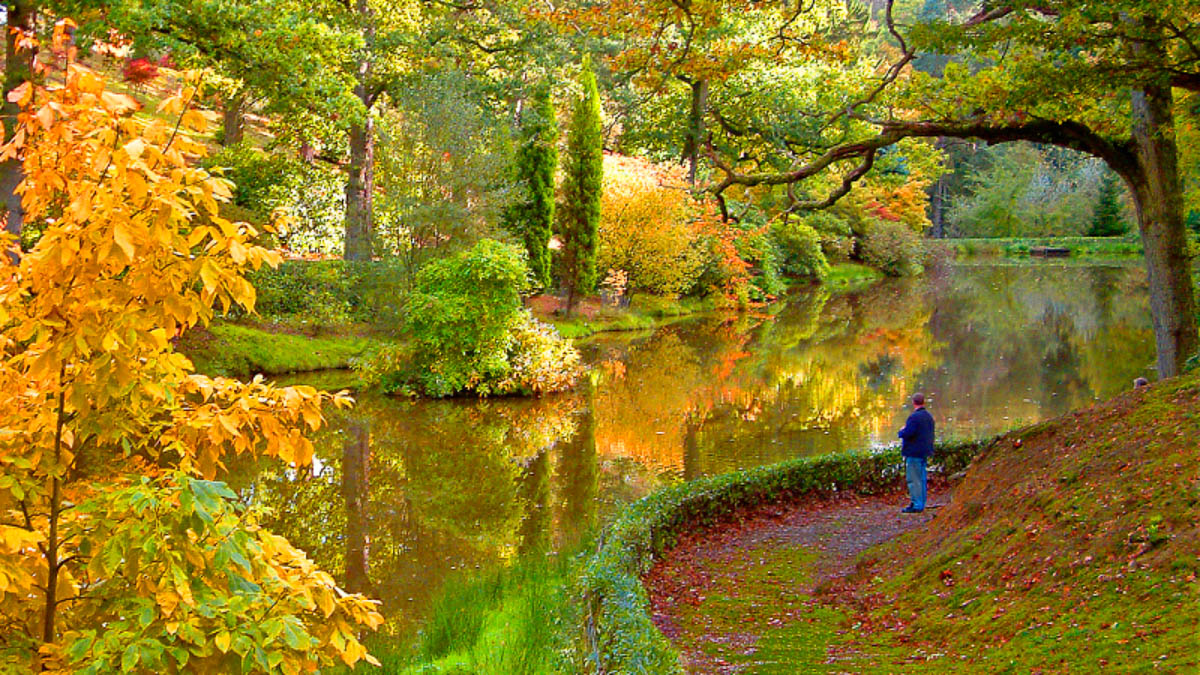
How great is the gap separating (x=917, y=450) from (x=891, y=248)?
45147 millimetres

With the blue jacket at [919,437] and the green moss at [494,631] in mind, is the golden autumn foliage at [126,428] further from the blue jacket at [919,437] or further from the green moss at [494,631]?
the blue jacket at [919,437]

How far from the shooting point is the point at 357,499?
11672 mm

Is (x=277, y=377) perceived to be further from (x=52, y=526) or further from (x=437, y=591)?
(x=52, y=526)

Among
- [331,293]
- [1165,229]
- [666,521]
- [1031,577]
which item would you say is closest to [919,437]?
[666,521]

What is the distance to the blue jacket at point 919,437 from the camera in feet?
32.8

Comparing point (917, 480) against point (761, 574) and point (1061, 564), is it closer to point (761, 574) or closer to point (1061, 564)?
point (761, 574)

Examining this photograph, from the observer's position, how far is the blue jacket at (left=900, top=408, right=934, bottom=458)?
394 inches

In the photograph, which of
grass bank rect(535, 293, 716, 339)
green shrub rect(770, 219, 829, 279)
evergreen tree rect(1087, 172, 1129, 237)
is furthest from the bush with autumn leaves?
evergreen tree rect(1087, 172, 1129, 237)

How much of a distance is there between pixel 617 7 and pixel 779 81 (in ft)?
62.9

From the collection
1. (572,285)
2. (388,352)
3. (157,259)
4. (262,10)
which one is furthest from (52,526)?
(572,285)

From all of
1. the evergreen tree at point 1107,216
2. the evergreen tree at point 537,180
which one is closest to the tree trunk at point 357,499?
the evergreen tree at point 537,180

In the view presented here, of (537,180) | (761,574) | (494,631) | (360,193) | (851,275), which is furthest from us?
(851,275)

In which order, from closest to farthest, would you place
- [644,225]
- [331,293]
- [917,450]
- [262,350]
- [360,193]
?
[917,450]
[262,350]
[331,293]
[360,193]
[644,225]

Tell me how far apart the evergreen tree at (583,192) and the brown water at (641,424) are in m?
2.36
